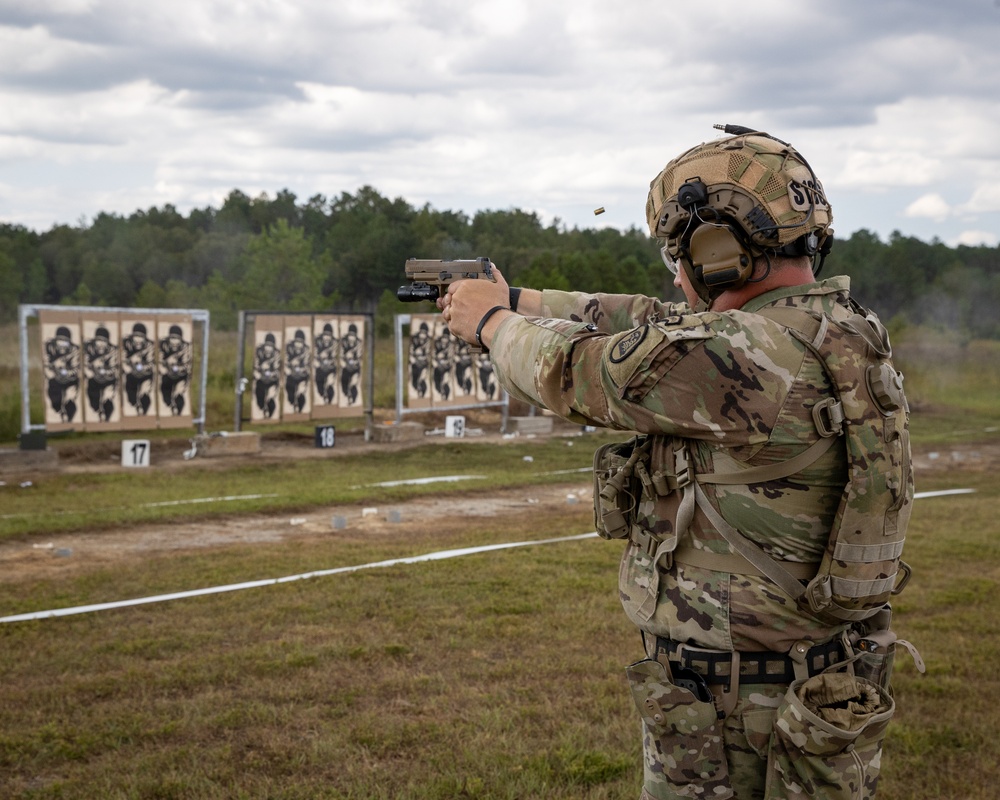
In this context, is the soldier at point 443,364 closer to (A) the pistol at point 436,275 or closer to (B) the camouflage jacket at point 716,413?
(A) the pistol at point 436,275

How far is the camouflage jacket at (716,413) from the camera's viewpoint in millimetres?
2033

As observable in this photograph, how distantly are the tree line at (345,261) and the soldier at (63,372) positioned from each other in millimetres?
5181

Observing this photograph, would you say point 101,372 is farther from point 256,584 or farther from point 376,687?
point 376,687

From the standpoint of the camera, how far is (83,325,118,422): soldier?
14.4m

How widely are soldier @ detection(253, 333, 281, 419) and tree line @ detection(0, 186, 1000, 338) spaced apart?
8.55ft

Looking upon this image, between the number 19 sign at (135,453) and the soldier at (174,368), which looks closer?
the number 19 sign at (135,453)

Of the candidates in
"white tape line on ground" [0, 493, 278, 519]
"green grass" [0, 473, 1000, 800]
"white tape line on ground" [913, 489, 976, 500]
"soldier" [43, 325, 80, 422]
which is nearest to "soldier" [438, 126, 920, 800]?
"green grass" [0, 473, 1000, 800]

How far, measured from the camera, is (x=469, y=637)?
230 inches

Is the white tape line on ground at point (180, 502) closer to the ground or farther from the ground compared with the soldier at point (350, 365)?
closer to the ground

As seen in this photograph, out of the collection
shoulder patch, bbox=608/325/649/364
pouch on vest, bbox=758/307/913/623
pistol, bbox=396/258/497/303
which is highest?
pistol, bbox=396/258/497/303

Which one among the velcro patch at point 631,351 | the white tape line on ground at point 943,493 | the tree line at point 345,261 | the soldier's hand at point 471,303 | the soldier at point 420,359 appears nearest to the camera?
the velcro patch at point 631,351

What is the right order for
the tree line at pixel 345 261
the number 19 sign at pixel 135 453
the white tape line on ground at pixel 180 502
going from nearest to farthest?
the white tape line on ground at pixel 180 502
the number 19 sign at pixel 135 453
the tree line at pixel 345 261

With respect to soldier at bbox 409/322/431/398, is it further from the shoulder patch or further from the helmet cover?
the shoulder patch

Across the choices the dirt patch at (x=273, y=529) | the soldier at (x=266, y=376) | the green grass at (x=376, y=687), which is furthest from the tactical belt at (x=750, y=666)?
the soldier at (x=266, y=376)
